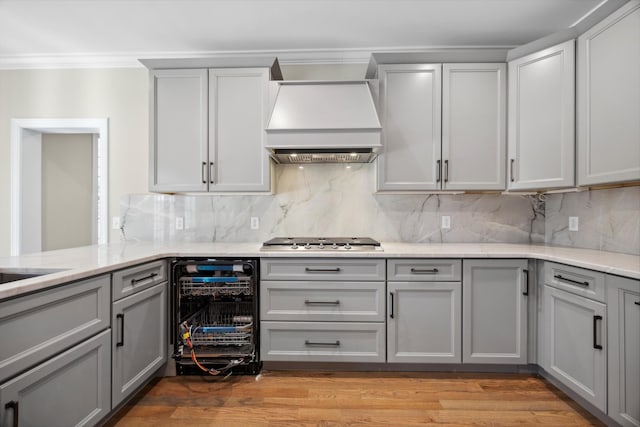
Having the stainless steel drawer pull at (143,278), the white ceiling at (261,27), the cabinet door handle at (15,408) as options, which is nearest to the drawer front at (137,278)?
the stainless steel drawer pull at (143,278)

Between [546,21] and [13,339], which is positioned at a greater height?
[546,21]

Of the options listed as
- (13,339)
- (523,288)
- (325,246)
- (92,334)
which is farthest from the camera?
(325,246)

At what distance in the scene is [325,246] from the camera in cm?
238

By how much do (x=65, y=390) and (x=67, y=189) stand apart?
3631 mm

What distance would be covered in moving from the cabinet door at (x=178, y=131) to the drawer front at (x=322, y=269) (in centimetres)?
90

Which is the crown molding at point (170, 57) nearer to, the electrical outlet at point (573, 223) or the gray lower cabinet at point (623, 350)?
the electrical outlet at point (573, 223)

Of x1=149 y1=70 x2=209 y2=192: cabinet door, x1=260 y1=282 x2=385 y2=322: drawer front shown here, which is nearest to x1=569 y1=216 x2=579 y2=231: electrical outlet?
x1=260 y1=282 x2=385 y2=322: drawer front

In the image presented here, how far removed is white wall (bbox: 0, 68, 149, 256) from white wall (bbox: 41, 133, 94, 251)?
1173 mm

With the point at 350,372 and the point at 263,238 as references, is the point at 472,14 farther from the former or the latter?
the point at 350,372

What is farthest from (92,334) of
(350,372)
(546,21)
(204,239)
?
(546,21)

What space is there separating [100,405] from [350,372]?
1.50 meters

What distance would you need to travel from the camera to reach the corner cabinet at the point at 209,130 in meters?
2.53

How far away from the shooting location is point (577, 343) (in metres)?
1.85

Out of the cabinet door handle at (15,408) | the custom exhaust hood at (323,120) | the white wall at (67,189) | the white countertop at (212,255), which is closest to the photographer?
the cabinet door handle at (15,408)
